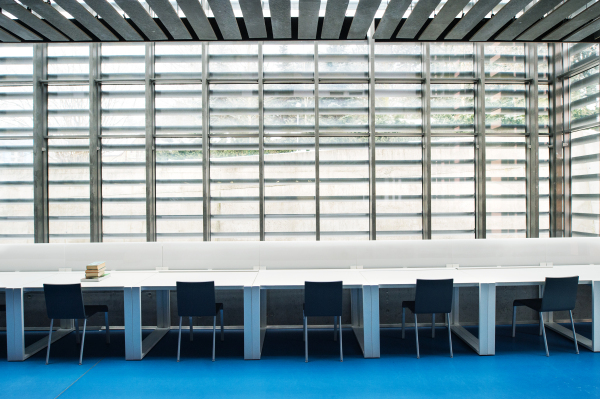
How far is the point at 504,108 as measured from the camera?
19.2 feet

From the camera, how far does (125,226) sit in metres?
5.75

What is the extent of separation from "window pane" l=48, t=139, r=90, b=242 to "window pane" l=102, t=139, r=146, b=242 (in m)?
0.35

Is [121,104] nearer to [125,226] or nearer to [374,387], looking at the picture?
[125,226]

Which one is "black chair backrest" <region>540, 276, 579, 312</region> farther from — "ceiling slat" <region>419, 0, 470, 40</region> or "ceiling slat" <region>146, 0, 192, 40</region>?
"ceiling slat" <region>146, 0, 192, 40</region>

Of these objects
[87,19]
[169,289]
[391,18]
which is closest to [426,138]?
[391,18]

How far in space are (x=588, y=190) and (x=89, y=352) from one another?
328 inches

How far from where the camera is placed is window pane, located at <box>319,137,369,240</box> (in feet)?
18.8

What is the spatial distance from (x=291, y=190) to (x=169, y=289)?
2620 mm

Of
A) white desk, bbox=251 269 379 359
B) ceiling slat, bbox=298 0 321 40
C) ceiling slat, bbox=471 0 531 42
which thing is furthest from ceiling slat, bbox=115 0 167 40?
ceiling slat, bbox=471 0 531 42

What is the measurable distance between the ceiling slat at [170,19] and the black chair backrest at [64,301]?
3.18 meters

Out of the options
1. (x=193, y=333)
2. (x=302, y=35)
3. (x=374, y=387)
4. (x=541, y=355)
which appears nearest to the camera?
(x=374, y=387)

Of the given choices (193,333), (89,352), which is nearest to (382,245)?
(193,333)

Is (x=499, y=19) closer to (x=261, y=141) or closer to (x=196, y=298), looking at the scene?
(x=261, y=141)

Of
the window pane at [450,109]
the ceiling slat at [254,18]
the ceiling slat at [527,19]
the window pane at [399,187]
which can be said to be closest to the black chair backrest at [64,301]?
the ceiling slat at [254,18]
